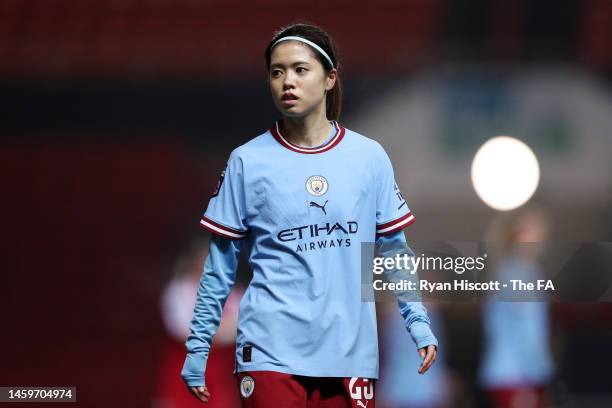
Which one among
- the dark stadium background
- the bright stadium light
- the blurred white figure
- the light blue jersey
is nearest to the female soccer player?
the light blue jersey

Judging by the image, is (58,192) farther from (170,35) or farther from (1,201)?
(170,35)

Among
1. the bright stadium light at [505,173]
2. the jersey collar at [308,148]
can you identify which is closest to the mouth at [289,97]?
the jersey collar at [308,148]

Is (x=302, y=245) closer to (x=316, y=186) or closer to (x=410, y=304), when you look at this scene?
(x=316, y=186)

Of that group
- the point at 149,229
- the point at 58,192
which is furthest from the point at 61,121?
the point at 149,229

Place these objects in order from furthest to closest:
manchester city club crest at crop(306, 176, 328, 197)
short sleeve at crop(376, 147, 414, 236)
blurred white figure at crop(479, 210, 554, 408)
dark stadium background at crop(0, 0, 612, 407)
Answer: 1. dark stadium background at crop(0, 0, 612, 407)
2. blurred white figure at crop(479, 210, 554, 408)
3. short sleeve at crop(376, 147, 414, 236)
4. manchester city club crest at crop(306, 176, 328, 197)

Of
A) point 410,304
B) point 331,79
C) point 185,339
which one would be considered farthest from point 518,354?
point 331,79

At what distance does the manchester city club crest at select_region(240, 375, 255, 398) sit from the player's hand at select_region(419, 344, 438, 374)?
415mm

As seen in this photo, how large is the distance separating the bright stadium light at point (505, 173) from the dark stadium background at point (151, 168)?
127 millimetres

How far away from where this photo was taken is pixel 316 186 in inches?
118

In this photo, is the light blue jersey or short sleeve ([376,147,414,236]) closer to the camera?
the light blue jersey

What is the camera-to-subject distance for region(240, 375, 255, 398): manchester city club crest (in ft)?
9.66

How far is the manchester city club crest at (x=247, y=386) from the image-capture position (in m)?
2.94

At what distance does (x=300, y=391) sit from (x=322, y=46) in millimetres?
878

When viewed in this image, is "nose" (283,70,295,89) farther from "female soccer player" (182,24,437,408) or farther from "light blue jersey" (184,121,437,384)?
"light blue jersey" (184,121,437,384)
